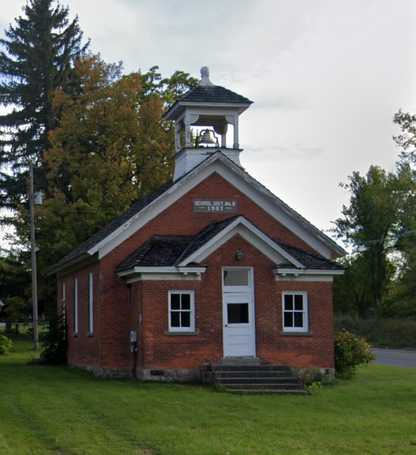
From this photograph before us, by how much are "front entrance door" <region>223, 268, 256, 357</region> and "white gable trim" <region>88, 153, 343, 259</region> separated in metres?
3.00

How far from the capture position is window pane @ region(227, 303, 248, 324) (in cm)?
2217

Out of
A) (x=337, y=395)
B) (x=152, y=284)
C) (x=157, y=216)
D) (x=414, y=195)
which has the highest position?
(x=414, y=195)

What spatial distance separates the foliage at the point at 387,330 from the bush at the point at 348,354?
2197 centimetres

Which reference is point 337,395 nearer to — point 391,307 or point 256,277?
point 256,277

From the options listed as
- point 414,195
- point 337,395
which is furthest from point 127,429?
point 414,195

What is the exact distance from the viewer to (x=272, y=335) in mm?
22047

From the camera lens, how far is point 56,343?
97.5ft

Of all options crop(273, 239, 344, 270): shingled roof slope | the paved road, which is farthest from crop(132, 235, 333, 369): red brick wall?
the paved road

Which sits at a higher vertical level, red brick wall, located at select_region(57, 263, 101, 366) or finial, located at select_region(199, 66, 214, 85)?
finial, located at select_region(199, 66, 214, 85)

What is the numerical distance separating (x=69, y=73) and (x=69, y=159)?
13.0 meters

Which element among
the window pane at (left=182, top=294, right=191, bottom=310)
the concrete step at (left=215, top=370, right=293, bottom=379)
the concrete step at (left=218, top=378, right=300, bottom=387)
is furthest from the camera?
the window pane at (left=182, top=294, right=191, bottom=310)

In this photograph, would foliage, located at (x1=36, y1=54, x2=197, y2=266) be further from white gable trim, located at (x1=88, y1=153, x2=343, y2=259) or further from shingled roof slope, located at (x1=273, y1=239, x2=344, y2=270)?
shingled roof slope, located at (x1=273, y1=239, x2=344, y2=270)

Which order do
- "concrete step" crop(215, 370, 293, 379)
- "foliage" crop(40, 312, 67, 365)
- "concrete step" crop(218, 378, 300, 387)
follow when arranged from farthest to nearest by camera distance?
"foliage" crop(40, 312, 67, 365), "concrete step" crop(215, 370, 293, 379), "concrete step" crop(218, 378, 300, 387)

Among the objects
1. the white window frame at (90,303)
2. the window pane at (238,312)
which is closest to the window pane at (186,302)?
the window pane at (238,312)
